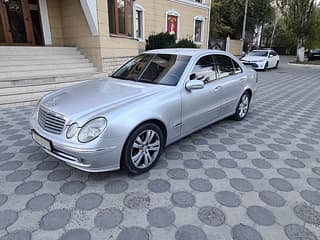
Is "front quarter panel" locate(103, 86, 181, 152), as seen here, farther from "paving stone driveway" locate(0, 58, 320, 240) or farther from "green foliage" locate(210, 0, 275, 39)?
"green foliage" locate(210, 0, 275, 39)

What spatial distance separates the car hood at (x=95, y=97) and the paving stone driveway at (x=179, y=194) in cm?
79

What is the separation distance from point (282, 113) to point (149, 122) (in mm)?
4017

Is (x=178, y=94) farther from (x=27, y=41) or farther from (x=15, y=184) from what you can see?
(x=27, y=41)

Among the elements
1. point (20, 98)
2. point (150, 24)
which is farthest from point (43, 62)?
point (150, 24)

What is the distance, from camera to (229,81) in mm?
3850

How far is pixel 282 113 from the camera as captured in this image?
5184mm

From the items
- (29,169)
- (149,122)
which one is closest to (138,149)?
(149,122)

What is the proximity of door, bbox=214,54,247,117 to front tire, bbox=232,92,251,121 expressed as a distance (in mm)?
223

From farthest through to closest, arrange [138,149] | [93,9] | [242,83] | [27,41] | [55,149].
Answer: [27,41] < [93,9] < [242,83] < [138,149] < [55,149]

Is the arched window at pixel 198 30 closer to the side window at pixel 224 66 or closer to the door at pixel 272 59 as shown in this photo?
the door at pixel 272 59

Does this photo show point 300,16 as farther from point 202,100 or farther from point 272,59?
point 202,100

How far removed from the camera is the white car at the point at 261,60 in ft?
46.4

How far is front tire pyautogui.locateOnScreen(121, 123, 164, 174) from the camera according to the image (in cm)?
239

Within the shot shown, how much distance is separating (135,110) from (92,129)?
0.49 meters
